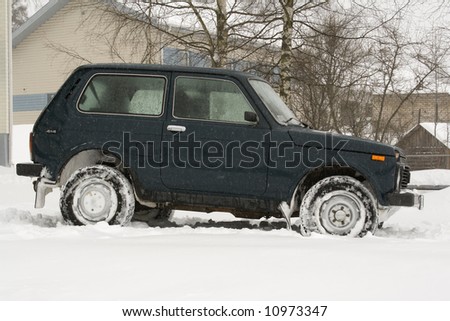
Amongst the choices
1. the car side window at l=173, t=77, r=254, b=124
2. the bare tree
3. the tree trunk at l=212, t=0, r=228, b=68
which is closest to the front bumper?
the car side window at l=173, t=77, r=254, b=124

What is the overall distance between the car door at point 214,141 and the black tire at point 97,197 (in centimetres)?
51

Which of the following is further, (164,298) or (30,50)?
(30,50)

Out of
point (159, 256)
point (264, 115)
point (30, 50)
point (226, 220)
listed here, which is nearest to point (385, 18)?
point (226, 220)

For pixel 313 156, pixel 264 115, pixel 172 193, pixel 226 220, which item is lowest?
pixel 226 220

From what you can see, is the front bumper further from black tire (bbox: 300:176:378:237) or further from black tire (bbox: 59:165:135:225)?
black tire (bbox: 300:176:378:237)

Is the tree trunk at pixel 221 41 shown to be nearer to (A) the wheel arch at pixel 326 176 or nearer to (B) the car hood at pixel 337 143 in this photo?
(A) the wheel arch at pixel 326 176

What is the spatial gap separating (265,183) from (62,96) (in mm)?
2640

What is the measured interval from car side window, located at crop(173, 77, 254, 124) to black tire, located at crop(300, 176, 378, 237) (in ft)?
3.71

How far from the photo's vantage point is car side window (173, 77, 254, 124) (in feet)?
24.0

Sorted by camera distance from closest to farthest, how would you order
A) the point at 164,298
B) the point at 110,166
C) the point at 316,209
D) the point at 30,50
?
the point at 164,298
the point at 316,209
the point at 110,166
the point at 30,50

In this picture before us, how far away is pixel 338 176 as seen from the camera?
707 cm

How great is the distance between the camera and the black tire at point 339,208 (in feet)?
22.8

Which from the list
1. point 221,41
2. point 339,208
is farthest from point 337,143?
point 221,41

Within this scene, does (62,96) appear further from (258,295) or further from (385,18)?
(385,18)
